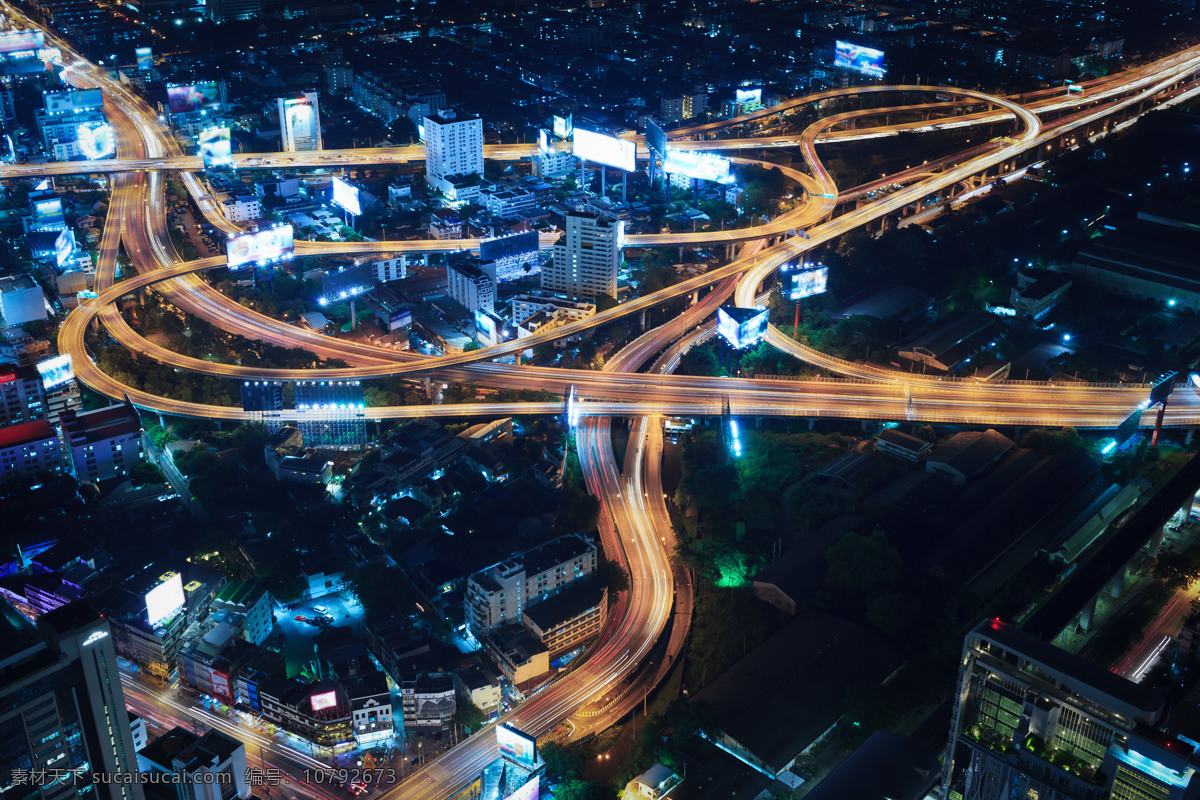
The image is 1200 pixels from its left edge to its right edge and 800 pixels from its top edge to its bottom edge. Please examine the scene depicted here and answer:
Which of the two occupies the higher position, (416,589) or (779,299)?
(779,299)

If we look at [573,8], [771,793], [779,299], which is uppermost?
[573,8]

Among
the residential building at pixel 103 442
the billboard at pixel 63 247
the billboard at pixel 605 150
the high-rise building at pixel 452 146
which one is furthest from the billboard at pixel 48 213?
the billboard at pixel 605 150

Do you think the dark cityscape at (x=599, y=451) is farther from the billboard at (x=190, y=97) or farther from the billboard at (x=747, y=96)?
the billboard at (x=747, y=96)

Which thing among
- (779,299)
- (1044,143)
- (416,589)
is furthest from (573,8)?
(416,589)

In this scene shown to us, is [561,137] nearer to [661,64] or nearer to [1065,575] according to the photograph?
[661,64]

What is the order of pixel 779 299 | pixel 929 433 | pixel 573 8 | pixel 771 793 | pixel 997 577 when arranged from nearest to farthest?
pixel 771 793 < pixel 997 577 < pixel 929 433 < pixel 779 299 < pixel 573 8

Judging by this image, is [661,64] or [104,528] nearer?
[104,528]
